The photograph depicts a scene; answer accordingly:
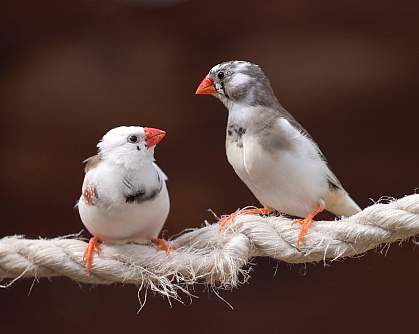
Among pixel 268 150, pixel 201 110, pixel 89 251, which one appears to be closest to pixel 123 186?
pixel 89 251

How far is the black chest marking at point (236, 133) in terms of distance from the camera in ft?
4.00

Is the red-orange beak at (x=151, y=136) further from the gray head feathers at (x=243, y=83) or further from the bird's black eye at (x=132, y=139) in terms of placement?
the gray head feathers at (x=243, y=83)

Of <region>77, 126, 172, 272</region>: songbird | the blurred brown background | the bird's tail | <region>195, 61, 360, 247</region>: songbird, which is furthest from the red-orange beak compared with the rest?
the blurred brown background

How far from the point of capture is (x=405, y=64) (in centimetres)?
197

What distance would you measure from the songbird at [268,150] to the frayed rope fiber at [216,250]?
57 millimetres

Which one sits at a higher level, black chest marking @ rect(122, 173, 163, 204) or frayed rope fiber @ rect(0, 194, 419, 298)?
black chest marking @ rect(122, 173, 163, 204)

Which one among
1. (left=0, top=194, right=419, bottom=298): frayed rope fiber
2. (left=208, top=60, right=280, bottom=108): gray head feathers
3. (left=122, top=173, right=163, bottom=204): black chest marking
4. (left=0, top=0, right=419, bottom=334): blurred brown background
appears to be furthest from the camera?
(left=0, top=0, right=419, bottom=334): blurred brown background

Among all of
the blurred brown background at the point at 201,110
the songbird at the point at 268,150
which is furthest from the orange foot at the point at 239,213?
the blurred brown background at the point at 201,110

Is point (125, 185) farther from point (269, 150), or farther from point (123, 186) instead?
point (269, 150)

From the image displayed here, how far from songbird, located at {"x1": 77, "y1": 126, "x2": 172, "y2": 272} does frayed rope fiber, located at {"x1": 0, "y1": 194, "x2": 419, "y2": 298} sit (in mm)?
34

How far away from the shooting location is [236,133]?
1.22 meters

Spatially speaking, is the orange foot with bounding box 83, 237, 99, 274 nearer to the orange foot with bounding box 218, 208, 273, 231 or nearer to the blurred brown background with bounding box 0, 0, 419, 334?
the orange foot with bounding box 218, 208, 273, 231

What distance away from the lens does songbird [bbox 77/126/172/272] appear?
1138 millimetres

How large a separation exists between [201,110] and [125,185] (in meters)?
0.97
